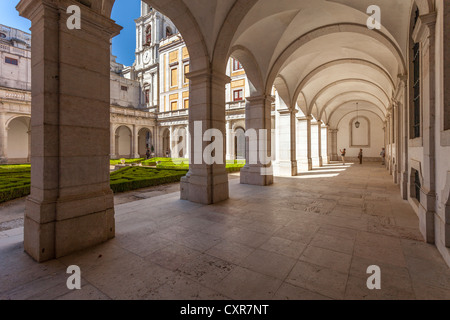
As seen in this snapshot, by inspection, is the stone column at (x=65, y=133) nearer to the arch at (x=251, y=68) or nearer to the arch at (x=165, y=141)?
the arch at (x=251, y=68)

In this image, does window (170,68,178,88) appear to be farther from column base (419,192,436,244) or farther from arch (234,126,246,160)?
column base (419,192,436,244)

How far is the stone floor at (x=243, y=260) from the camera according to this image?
2383mm

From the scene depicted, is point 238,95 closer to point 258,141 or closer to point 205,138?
point 258,141

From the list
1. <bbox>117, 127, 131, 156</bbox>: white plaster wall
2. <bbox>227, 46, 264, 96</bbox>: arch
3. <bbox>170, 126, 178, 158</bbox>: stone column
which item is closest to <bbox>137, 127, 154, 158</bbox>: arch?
<bbox>117, 127, 131, 156</bbox>: white plaster wall

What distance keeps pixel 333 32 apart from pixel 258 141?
519 cm

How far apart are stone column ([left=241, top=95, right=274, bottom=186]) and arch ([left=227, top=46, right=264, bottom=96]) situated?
1.49ft

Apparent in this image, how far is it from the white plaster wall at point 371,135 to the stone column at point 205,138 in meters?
25.2

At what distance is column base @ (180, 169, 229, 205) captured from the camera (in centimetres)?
624

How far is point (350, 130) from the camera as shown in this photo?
87.3 ft

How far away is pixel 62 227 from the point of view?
10.5 ft

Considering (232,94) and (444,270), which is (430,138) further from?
(232,94)

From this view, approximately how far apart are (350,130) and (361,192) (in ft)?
72.5

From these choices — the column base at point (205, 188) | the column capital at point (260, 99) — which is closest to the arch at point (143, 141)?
the column capital at point (260, 99)

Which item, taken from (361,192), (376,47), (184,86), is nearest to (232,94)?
(184,86)
